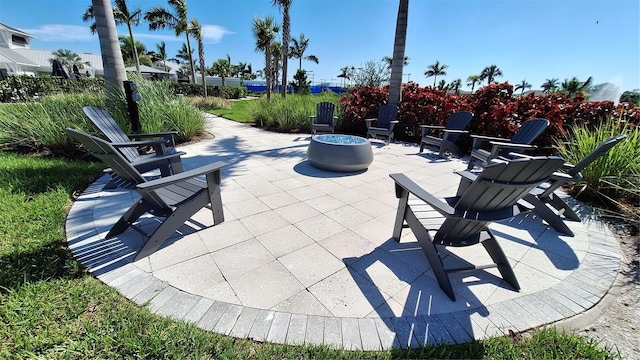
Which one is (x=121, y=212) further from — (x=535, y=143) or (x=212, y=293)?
(x=535, y=143)

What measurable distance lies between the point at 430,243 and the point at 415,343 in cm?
70

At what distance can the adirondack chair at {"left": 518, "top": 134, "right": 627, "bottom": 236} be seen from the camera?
8.08 feet

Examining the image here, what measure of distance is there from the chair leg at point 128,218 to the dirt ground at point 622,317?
3.49 metres

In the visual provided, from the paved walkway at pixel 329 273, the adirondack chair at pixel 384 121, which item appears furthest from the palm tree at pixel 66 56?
the paved walkway at pixel 329 273

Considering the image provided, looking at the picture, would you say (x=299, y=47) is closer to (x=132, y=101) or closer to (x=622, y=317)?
(x=132, y=101)

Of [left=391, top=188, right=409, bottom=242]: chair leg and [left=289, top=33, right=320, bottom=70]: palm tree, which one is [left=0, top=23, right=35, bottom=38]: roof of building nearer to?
[left=289, top=33, right=320, bottom=70]: palm tree

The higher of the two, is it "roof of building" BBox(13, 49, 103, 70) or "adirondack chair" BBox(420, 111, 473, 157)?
"roof of building" BBox(13, 49, 103, 70)

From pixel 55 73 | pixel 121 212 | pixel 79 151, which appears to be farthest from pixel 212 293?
pixel 55 73

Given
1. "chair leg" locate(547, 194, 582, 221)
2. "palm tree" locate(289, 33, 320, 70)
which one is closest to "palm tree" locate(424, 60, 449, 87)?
"palm tree" locate(289, 33, 320, 70)

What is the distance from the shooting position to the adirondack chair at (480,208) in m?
1.46

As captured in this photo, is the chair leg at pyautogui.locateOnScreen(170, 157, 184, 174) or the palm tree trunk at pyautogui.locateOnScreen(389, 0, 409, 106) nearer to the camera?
the chair leg at pyautogui.locateOnScreen(170, 157, 184, 174)

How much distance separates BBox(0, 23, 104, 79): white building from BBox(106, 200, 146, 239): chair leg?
29.1 m

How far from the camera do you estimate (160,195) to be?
2318 mm

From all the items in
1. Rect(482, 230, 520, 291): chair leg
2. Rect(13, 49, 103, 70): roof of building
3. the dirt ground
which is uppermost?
Rect(13, 49, 103, 70): roof of building
